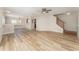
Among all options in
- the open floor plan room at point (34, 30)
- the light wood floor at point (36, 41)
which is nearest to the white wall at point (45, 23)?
the open floor plan room at point (34, 30)

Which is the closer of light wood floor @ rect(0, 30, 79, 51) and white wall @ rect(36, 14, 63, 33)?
light wood floor @ rect(0, 30, 79, 51)

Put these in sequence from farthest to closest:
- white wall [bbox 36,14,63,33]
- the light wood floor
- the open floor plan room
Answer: white wall [bbox 36,14,63,33], the light wood floor, the open floor plan room

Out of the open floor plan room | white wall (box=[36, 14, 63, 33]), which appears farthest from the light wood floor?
white wall (box=[36, 14, 63, 33])

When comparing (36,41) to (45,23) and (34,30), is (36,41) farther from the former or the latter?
(45,23)

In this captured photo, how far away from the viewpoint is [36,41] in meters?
2.79

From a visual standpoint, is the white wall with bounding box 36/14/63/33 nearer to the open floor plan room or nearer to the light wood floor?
the open floor plan room

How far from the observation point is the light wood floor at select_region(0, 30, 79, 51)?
8.01 ft

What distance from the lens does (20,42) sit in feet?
8.43

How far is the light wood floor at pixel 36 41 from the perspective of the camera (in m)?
2.44

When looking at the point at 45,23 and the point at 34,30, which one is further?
the point at 34,30

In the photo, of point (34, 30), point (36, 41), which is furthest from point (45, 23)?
point (36, 41)

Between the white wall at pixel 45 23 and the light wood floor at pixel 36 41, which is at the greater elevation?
the white wall at pixel 45 23

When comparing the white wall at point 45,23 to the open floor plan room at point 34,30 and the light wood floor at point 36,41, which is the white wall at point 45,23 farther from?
the light wood floor at point 36,41
